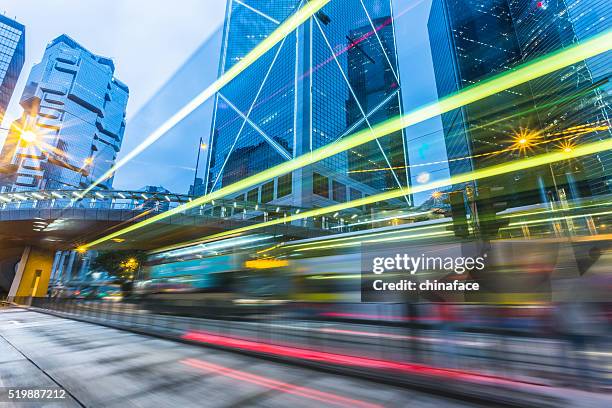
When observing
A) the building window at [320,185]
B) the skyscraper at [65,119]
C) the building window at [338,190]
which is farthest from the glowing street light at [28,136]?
the skyscraper at [65,119]

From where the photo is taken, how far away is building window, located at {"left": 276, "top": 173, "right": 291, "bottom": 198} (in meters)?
66.8

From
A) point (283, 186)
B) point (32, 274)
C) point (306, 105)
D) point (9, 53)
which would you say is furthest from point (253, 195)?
point (9, 53)

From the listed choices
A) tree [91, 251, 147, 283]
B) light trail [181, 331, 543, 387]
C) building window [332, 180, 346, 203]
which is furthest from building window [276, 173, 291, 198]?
light trail [181, 331, 543, 387]

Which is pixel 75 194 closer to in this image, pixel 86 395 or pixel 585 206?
pixel 86 395

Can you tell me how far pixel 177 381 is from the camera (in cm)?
501

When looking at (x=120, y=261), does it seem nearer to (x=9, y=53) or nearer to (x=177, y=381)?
(x=177, y=381)

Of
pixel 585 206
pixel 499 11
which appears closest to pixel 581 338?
pixel 585 206

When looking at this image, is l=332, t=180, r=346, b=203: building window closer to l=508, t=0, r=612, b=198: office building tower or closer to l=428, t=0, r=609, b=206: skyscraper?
l=428, t=0, r=609, b=206: skyscraper

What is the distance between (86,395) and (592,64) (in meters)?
73.0

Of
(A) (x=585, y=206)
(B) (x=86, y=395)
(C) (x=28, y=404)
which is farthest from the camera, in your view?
(A) (x=585, y=206)

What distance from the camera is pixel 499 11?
236ft

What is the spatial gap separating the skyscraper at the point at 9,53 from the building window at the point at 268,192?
134 metres

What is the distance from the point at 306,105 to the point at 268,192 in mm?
22708

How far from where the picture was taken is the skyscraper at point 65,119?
109287 mm
